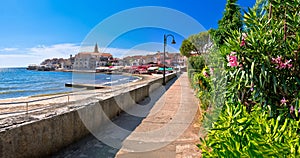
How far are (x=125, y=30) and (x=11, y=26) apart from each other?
1359 inches

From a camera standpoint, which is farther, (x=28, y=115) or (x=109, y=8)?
(x=109, y=8)

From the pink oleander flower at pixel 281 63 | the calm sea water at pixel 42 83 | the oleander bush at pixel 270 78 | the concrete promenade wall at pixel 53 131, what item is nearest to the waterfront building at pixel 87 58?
the calm sea water at pixel 42 83

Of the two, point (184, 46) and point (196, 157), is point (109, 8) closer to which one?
point (196, 157)

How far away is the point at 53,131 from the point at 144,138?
1676 millimetres

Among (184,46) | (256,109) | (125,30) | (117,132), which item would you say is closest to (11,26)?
(184,46)

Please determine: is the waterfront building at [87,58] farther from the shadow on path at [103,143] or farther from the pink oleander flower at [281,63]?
the pink oleander flower at [281,63]

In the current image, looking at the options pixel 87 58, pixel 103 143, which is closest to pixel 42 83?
pixel 87 58

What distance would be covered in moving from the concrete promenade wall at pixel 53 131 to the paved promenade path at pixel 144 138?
0.17 m

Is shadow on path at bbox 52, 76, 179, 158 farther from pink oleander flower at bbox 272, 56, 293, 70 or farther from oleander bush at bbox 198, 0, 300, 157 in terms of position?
pink oleander flower at bbox 272, 56, 293, 70

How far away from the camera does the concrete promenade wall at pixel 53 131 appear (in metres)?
2.45

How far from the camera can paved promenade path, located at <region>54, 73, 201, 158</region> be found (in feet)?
10.6

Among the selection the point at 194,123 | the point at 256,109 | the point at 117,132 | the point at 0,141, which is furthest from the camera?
the point at 194,123

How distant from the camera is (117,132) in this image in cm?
427

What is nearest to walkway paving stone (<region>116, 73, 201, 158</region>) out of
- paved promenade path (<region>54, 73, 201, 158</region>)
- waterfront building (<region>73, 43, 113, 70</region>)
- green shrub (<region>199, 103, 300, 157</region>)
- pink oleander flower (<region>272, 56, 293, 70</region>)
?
paved promenade path (<region>54, 73, 201, 158</region>)
